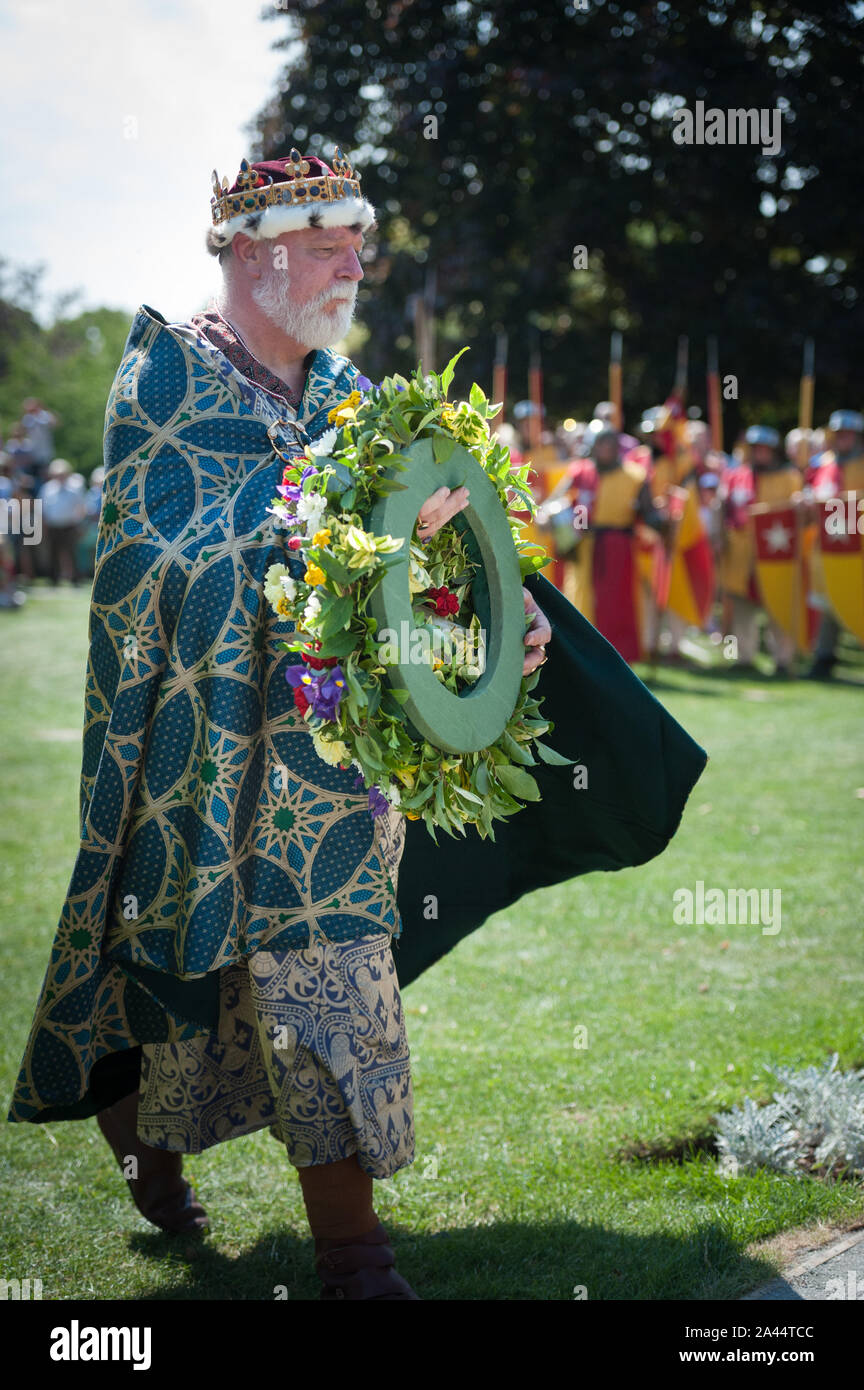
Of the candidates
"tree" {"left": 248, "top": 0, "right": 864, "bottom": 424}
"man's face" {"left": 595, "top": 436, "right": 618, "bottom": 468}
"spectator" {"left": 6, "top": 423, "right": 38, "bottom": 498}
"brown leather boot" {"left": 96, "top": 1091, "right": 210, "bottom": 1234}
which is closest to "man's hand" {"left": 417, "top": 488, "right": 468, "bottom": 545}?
"brown leather boot" {"left": 96, "top": 1091, "right": 210, "bottom": 1234}

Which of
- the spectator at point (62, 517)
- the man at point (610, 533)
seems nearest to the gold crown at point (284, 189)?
the man at point (610, 533)

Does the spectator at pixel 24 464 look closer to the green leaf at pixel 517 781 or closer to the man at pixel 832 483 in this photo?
the man at pixel 832 483

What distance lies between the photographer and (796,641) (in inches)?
558

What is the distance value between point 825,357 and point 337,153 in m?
18.8

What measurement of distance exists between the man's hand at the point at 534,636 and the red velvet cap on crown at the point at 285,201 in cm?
100

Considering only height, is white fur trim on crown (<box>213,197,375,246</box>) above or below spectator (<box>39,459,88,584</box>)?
below

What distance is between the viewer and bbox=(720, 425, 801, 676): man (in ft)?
47.9

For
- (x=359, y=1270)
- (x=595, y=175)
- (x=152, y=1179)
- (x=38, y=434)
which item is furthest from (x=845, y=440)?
(x=38, y=434)

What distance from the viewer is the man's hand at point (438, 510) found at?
2.98m

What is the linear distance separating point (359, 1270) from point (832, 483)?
11.8 m

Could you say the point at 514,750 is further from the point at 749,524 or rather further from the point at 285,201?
the point at 749,524

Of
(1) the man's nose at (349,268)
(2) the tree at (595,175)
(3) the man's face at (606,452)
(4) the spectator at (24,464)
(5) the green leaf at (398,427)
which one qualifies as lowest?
(5) the green leaf at (398,427)

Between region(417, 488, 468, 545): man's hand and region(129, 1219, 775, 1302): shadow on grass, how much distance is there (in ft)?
5.53

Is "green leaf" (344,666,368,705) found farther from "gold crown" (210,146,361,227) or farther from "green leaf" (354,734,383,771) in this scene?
"gold crown" (210,146,361,227)
